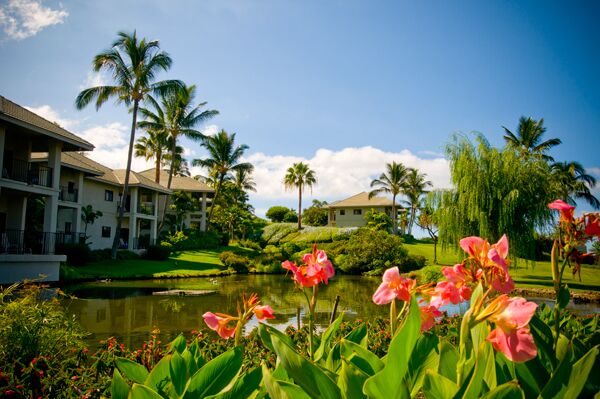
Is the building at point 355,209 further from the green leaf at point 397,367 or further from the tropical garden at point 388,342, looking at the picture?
the green leaf at point 397,367

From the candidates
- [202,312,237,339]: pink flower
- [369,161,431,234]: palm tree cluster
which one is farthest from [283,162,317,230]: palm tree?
[202,312,237,339]: pink flower

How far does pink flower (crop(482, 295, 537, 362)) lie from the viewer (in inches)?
38.7

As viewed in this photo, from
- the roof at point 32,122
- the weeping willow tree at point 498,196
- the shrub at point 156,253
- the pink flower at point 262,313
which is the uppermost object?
the roof at point 32,122

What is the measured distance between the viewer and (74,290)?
15.1m

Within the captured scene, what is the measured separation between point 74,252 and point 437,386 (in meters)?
23.7

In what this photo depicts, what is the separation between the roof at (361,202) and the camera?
57.5 m

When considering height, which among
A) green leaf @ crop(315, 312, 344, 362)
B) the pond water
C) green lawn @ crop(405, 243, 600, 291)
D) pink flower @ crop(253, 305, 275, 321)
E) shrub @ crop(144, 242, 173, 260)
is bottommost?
the pond water

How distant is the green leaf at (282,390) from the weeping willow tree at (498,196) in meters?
18.3

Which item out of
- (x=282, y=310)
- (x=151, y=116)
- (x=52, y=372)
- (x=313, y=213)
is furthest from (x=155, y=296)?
(x=313, y=213)

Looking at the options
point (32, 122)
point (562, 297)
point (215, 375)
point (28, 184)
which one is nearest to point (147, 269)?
point (28, 184)

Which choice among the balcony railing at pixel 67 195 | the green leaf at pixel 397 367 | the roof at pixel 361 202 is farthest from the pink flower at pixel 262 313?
the roof at pixel 361 202

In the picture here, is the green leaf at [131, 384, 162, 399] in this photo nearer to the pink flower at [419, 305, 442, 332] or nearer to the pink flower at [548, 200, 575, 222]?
the pink flower at [419, 305, 442, 332]

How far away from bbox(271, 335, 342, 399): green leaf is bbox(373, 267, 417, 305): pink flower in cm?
43

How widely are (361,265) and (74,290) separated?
2021 cm
